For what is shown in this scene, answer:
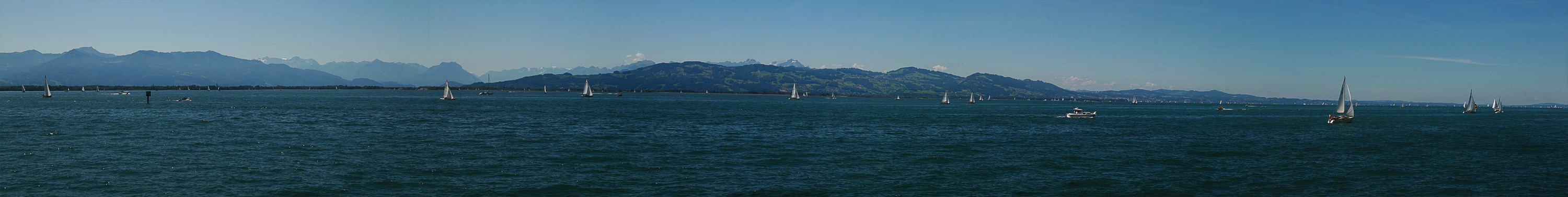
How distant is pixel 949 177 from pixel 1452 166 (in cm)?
3402

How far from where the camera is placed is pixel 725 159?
4419 cm

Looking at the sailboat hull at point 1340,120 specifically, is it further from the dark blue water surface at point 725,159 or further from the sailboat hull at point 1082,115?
the sailboat hull at point 1082,115

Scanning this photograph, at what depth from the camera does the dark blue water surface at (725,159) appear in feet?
107

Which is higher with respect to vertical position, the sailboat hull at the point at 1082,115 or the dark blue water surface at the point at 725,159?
the sailboat hull at the point at 1082,115

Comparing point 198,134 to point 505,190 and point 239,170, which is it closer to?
point 239,170

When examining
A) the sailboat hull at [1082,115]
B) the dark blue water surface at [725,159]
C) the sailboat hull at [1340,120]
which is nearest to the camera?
the dark blue water surface at [725,159]

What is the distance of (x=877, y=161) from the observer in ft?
147

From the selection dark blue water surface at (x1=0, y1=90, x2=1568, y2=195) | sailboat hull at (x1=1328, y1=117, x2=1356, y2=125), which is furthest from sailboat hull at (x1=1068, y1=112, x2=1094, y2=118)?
dark blue water surface at (x1=0, y1=90, x2=1568, y2=195)

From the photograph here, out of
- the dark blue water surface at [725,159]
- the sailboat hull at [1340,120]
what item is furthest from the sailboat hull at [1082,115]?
the dark blue water surface at [725,159]

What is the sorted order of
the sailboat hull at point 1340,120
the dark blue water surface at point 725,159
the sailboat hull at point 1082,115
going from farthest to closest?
the sailboat hull at point 1082,115, the sailboat hull at point 1340,120, the dark blue water surface at point 725,159

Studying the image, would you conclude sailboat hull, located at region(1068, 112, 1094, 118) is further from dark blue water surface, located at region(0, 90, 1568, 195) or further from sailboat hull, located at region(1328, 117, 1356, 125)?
dark blue water surface, located at region(0, 90, 1568, 195)

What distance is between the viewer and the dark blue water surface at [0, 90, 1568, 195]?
3259 centimetres

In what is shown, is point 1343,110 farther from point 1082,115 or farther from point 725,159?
point 725,159

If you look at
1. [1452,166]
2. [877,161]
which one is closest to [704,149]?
[877,161]
